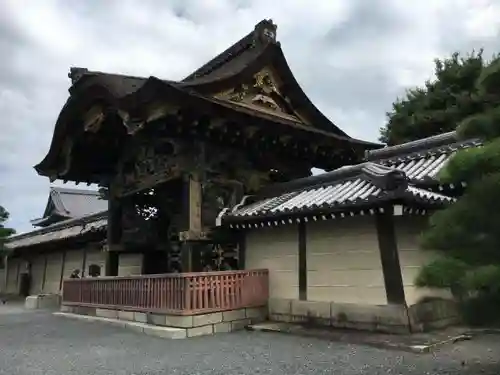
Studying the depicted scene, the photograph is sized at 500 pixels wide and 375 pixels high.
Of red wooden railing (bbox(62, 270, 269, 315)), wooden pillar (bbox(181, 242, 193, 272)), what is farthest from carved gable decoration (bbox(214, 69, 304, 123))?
red wooden railing (bbox(62, 270, 269, 315))

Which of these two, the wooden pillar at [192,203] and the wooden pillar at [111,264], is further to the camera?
the wooden pillar at [111,264]

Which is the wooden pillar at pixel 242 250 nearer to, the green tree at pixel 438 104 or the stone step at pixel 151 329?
the stone step at pixel 151 329

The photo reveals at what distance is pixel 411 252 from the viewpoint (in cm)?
732

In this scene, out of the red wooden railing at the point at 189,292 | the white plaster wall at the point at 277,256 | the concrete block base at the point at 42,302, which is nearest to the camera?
the red wooden railing at the point at 189,292

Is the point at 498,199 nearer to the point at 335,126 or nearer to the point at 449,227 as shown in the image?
the point at 449,227

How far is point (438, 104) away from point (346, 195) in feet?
48.1

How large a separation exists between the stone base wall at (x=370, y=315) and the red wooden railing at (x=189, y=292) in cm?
63

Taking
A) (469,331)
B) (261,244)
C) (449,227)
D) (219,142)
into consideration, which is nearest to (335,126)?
(219,142)

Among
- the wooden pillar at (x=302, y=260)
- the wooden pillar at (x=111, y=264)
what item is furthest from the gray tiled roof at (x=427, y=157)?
the wooden pillar at (x=111, y=264)

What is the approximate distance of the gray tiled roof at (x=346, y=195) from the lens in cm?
650

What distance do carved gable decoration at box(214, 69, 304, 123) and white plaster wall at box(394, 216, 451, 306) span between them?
435 cm

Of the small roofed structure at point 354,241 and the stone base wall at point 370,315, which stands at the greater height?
the small roofed structure at point 354,241

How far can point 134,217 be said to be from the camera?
11.6 meters

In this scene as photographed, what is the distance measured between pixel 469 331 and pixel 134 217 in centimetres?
793
